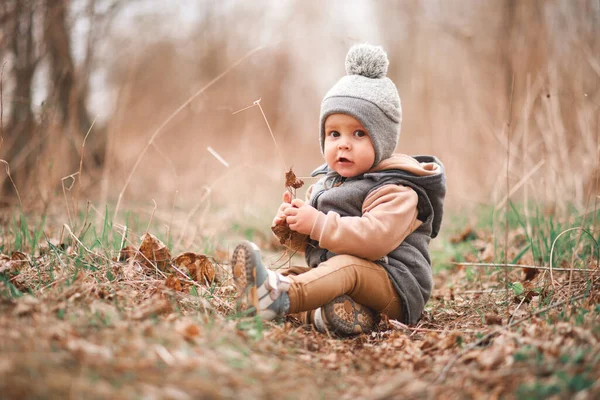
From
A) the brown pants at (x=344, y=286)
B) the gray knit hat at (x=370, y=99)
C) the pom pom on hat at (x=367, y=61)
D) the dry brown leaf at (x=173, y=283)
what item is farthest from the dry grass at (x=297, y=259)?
the pom pom on hat at (x=367, y=61)

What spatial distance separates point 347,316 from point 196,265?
0.86 m

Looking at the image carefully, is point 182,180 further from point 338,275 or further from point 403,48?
point 403,48

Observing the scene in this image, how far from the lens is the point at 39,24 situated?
15.2ft

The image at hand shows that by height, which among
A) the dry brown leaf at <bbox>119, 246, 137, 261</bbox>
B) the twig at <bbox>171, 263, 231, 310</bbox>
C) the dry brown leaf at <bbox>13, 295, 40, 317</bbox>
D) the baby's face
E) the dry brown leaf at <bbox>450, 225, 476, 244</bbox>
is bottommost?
the dry brown leaf at <bbox>450, 225, 476, 244</bbox>

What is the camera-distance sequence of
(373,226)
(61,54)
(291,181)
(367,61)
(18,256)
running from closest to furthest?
(373,226), (291,181), (367,61), (18,256), (61,54)

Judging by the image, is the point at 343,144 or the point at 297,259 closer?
the point at 343,144

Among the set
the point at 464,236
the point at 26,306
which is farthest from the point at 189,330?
the point at 464,236

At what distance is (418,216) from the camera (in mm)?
2479

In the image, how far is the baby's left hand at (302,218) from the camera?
227 cm

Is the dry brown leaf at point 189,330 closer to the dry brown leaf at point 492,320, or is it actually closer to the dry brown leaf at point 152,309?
the dry brown leaf at point 152,309

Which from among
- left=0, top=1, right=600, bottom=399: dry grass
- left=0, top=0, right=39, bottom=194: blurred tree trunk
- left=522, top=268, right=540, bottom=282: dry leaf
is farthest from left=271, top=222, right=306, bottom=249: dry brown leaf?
left=0, top=0, right=39, bottom=194: blurred tree trunk

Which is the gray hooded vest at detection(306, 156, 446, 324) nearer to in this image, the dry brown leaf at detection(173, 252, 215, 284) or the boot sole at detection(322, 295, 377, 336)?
the boot sole at detection(322, 295, 377, 336)

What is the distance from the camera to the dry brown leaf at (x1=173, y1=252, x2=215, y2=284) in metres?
2.69

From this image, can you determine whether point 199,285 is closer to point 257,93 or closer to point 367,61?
point 367,61
